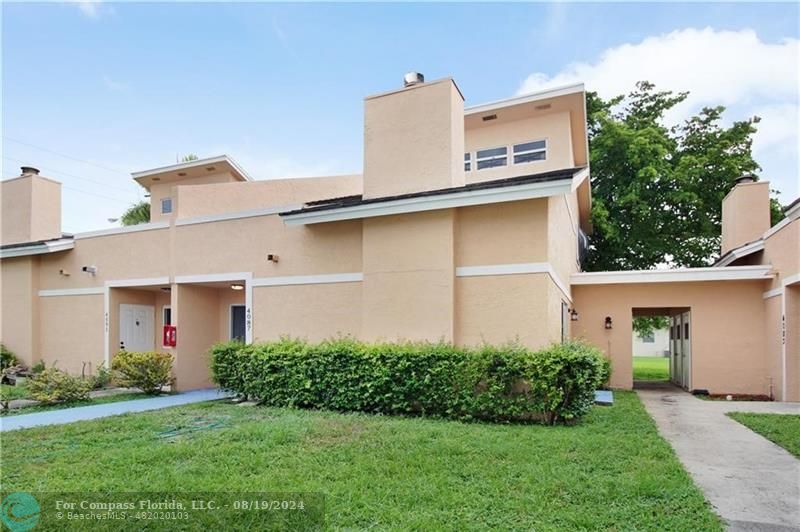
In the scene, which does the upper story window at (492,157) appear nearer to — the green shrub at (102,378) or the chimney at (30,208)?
the green shrub at (102,378)

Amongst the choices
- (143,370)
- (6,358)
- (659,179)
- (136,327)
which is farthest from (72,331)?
(659,179)

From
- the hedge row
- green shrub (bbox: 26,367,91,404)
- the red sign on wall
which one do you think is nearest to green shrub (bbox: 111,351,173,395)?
the red sign on wall

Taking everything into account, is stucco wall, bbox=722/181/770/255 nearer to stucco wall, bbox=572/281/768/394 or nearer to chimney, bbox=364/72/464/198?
stucco wall, bbox=572/281/768/394

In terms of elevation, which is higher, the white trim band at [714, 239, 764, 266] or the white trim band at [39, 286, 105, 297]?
the white trim band at [714, 239, 764, 266]

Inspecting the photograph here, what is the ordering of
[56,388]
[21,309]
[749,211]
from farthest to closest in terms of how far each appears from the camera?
[749,211] → [21,309] → [56,388]

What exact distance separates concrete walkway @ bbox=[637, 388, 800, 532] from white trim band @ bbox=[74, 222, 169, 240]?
1286 centimetres

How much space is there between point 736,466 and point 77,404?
470 inches

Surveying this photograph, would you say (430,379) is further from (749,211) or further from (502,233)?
(749,211)

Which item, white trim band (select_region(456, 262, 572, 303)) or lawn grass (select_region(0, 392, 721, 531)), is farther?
white trim band (select_region(456, 262, 572, 303))

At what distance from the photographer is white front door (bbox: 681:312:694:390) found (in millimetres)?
13891

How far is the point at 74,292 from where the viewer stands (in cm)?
1444

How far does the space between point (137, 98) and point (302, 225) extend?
9.86m

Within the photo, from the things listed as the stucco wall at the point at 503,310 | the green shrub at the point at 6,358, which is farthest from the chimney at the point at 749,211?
the green shrub at the point at 6,358

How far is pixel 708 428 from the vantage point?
27.8ft
